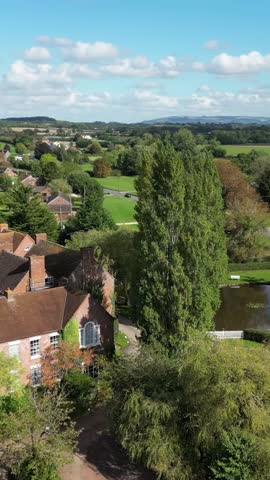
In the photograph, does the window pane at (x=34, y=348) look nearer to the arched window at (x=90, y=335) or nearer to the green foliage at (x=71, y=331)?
the green foliage at (x=71, y=331)

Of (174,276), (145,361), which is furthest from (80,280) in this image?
(145,361)

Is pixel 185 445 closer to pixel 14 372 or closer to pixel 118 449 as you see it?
pixel 118 449

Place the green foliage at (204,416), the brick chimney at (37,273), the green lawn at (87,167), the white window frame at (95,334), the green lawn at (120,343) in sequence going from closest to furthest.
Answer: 1. the green foliage at (204,416)
2. the white window frame at (95,334)
3. the brick chimney at (37,273)
4. the green lawn at (120,343)
5. the green lawn at (87,167)

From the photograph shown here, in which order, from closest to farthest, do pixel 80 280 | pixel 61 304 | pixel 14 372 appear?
pixel 14 372
pixel 61 304
pixel 80 280

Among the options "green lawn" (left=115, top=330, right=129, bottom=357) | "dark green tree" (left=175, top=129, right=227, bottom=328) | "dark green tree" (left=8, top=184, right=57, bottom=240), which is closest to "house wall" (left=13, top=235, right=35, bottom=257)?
"green lawn" (left=115, top=330, right=129, bottom=357)

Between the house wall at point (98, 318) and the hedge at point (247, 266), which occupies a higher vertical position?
the house wall at point (98, 318)

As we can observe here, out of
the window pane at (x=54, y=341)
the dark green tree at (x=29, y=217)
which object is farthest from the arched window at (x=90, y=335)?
the dark green tree at (x=29, y=217)
